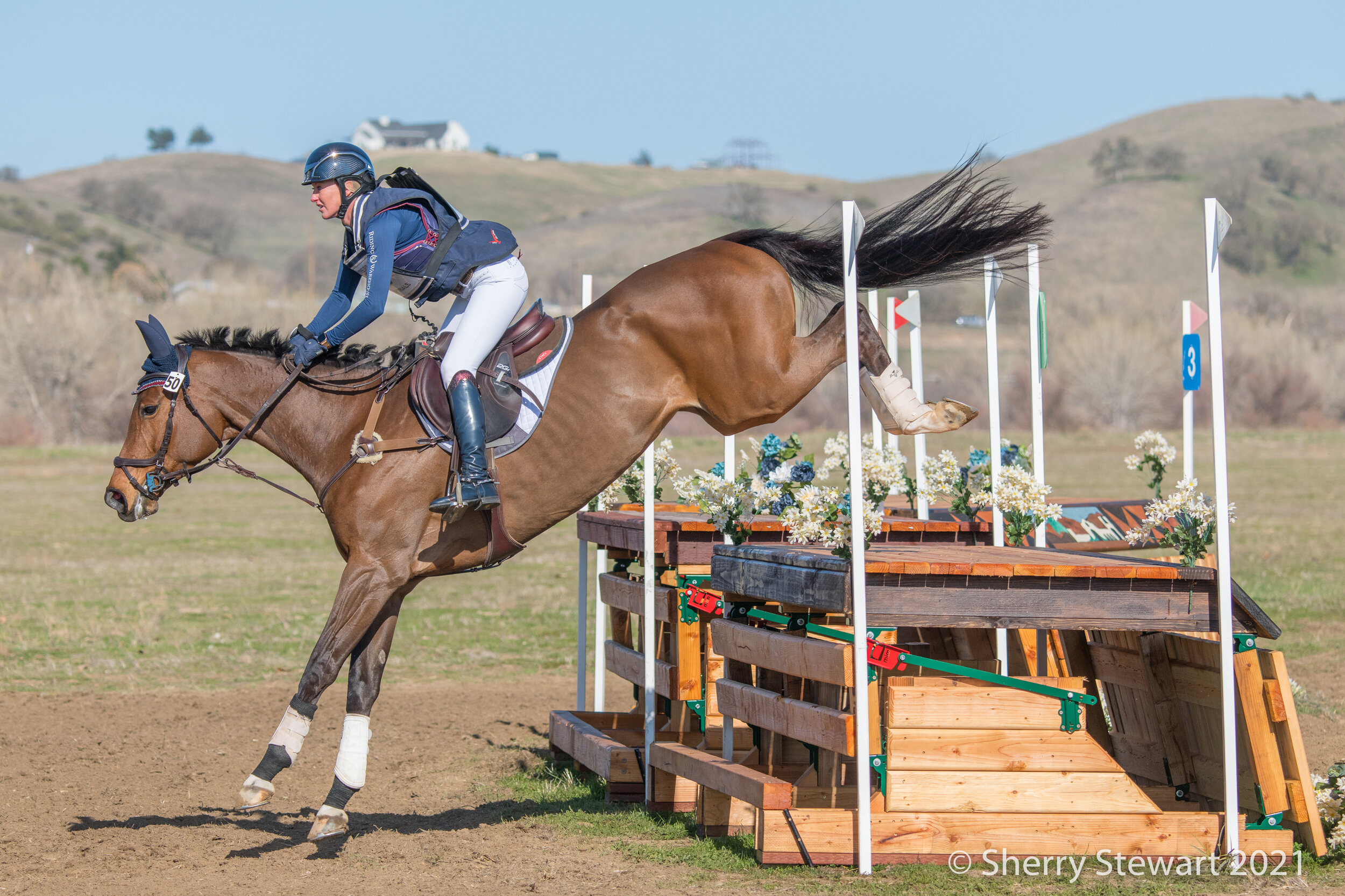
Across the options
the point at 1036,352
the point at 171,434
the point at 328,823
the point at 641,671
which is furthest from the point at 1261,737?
the point at 171,434

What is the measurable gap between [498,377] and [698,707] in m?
2.10

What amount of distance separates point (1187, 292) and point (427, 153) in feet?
299

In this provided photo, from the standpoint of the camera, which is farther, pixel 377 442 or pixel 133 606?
pixel 133 606

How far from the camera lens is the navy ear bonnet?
222 inches

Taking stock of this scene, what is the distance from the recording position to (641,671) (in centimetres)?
682

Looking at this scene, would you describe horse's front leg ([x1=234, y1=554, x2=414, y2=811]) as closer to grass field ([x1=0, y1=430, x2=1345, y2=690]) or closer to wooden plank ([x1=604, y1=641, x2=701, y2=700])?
wooden plank ([x1=604, y1=641, x2=701, y2=700])

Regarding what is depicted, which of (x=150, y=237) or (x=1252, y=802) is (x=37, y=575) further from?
(x=150, y=237)

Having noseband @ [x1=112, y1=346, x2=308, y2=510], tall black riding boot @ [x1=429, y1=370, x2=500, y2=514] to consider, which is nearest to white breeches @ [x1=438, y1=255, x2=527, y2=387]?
tall black riding boot @ [x1=429, y1=370, x2=500, y2=514]

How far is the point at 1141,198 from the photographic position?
313 feet

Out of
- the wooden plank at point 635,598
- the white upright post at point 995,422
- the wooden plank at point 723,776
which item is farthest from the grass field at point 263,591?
the white upright post at point 995,422

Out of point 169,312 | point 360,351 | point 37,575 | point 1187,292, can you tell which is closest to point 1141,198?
point 1187,292

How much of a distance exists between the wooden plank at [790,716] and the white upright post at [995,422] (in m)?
1.20

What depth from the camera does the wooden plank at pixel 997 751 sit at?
5328mm

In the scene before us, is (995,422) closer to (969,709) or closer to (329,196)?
(969,709)
